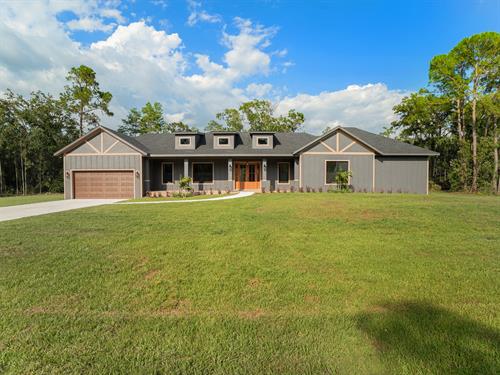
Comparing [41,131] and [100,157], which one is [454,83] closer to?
[100,157]

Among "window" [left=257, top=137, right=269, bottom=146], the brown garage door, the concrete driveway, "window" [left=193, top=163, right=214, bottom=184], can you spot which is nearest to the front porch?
"window" [left=193, top=163, right=214, bottom=184]

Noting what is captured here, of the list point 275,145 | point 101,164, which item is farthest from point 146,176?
point 275,145

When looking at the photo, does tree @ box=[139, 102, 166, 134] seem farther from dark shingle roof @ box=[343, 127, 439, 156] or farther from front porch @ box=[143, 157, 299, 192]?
dark shingle roof @ box=[343, 127, 439, 156]

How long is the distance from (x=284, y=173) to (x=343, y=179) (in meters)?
4.19

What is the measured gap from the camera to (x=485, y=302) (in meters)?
3.04

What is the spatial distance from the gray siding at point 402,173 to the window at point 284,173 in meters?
5.82

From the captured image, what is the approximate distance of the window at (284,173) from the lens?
17.8 m

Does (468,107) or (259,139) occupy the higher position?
(468,107)

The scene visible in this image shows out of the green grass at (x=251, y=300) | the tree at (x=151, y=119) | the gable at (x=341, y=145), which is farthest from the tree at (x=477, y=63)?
the tree at (x=151, y=119)

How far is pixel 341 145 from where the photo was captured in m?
15.8

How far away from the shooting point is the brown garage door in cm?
1573

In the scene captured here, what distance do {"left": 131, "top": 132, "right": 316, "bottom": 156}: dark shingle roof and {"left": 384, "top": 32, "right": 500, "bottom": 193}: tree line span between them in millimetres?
12809

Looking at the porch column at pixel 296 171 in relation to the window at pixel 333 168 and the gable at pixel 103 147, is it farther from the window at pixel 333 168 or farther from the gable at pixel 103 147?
the gable at pixel 103 147

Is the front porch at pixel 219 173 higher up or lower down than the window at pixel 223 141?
lower down
